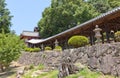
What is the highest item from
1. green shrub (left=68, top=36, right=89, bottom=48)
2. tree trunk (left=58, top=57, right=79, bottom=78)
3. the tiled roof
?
the tiled roof

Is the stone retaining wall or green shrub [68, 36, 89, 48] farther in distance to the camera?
green shrub [68, 36, 89, 48]

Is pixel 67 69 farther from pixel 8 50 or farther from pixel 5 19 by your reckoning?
pixel 5 19

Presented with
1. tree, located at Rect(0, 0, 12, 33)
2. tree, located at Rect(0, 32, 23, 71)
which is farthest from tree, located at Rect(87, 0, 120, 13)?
tree, located at Rect(0, 32, 23, 71)

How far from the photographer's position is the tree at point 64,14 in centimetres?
4369

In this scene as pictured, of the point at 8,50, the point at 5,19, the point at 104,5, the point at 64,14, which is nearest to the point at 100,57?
the point at 8,50

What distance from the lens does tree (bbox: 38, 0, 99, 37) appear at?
43688mm

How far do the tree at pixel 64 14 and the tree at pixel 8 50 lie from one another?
16443mm

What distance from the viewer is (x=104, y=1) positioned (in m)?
50.2

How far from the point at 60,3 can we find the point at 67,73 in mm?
31851

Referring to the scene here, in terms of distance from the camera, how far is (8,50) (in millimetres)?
28234

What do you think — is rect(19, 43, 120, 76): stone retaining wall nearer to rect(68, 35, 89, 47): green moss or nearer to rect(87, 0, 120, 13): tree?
rect(68, 35, 89, 47): green moss

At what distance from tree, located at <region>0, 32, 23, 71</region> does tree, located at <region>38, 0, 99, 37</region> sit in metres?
16.4

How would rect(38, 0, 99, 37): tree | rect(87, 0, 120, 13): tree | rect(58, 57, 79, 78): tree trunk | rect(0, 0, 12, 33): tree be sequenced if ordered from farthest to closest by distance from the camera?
rect(87, 0, 120, 13): tree < rect(0, 0, 12, 33): tree < rect(38, 0, 99, 37): tree < rect(58, 57, 79, 78): tree trunk

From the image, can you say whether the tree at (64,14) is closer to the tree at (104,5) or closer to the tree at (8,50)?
the tree at (104,5)
